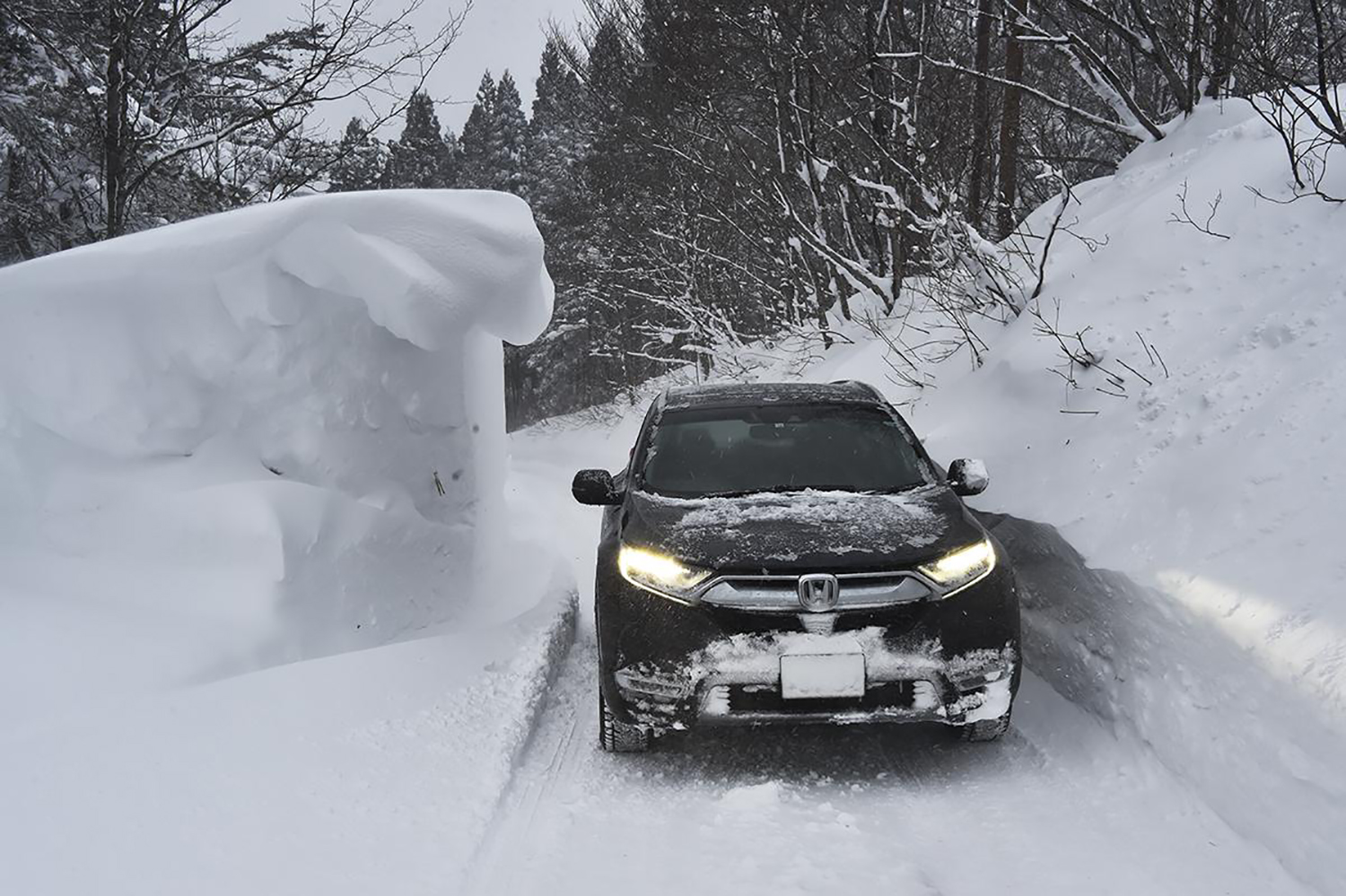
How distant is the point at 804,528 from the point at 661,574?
61 centimetres

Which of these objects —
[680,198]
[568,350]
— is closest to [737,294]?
[680,198]

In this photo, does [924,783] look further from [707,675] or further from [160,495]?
[160,495]

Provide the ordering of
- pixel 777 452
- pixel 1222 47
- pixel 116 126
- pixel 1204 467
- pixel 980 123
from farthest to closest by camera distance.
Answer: pixel 980 123
pixel 116 126
pixel 1222 47
pixel 777 452
pixel 1204 467

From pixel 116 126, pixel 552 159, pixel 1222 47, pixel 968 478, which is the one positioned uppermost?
pixel 552 159

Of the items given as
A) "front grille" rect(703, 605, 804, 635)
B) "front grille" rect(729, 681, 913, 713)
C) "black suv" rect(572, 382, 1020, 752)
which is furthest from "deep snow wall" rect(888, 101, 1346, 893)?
"front grille" rect(703, 605, 804, 635)

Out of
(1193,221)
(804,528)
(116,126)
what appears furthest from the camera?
(116,126)

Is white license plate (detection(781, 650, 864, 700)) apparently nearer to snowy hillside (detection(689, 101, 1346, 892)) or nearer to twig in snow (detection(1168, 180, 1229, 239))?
snowy hillside (detection(689, 101, 1346, 892))

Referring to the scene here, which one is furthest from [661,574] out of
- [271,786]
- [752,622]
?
[271,786]

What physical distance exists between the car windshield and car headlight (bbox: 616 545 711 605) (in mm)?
653

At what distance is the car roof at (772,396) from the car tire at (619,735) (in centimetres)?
185

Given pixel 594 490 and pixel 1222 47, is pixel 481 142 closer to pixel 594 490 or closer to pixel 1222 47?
pixel 1222 47

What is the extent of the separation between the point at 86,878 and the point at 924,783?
281 cm

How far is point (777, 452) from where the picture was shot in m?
4.87

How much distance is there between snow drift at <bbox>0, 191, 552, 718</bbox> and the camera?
Answer: 13.0 ft
